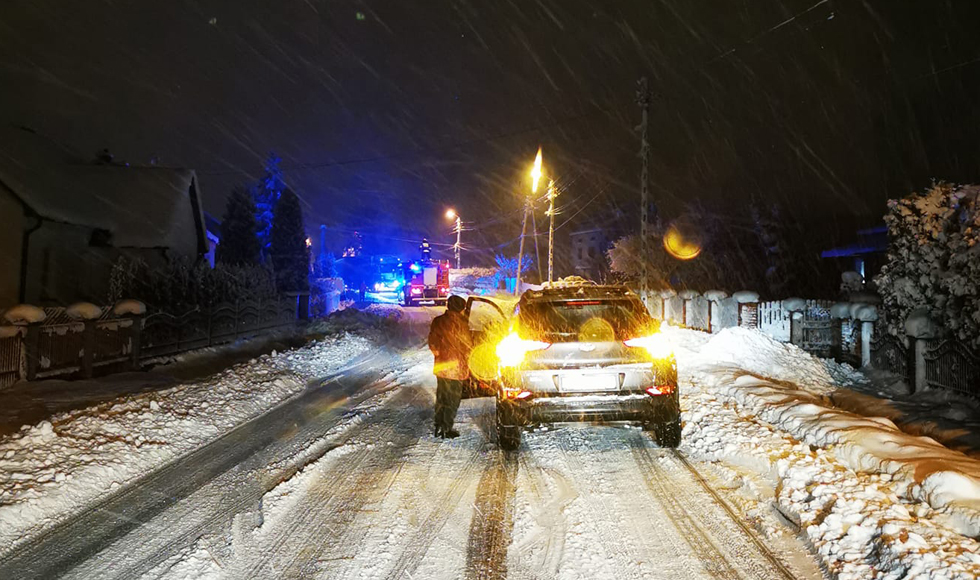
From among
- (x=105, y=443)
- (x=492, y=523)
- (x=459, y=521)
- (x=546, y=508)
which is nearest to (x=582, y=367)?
(x=546, y=508)

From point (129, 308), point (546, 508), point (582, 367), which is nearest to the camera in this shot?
point (546, 508)

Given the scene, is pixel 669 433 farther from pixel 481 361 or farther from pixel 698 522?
pixel 481 361

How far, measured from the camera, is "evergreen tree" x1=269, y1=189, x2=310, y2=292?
41.2 metres

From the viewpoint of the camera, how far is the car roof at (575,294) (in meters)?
7.10

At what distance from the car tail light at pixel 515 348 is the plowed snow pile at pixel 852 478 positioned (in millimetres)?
2371

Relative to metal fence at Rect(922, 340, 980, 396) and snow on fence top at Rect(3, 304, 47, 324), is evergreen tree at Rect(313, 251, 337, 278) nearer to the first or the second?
snow on fence top at Rect(3, 304, 47, 324)

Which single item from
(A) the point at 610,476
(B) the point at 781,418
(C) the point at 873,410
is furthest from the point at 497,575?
(C) the point at 873,410

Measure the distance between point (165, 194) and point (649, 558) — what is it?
1087 inches

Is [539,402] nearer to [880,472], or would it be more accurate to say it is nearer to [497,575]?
[497,575]

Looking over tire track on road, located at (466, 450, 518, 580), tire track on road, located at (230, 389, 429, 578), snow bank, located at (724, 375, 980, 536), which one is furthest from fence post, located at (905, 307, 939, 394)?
tire track on road, located at (230, 389, 429, 578)

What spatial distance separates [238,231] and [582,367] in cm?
3742

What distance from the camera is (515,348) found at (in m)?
6.92

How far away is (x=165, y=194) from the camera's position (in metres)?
27.0

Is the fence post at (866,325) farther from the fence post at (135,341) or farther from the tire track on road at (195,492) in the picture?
the fence post at (135,341)
